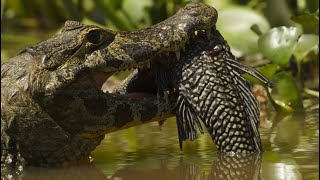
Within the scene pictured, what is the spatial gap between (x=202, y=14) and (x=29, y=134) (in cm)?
88

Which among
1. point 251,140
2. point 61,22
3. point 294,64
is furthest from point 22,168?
point 61,22

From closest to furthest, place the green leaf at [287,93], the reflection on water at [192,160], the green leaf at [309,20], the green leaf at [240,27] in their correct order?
the reflection on water at [192,160]
the green leaf at [287,93]
the green leaf at [309,20]
the green leaf at [240,27]

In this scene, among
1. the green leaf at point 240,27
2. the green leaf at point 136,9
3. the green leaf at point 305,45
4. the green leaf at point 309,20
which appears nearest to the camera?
the green leaf at point 309,20

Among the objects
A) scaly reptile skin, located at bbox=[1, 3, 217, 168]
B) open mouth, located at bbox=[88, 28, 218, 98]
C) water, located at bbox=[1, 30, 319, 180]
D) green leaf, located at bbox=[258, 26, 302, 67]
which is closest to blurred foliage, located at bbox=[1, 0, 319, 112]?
green leaf, located at bbox=[258, 26, 302, 67]

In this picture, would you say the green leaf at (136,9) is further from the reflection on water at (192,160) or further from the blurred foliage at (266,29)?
the reflection on water at (192,160)

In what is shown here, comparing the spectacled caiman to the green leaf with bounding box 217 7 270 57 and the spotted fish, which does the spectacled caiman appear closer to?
the spotted fish

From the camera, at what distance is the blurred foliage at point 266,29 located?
5.48 metres

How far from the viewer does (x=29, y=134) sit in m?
4.32

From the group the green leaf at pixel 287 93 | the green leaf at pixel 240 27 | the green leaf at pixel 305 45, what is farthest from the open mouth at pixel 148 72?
the green leaf at pixel 240 27

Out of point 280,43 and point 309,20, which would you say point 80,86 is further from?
point 309,20

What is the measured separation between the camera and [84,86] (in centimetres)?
423

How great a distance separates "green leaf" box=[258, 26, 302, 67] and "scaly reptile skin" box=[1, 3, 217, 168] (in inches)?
49.0

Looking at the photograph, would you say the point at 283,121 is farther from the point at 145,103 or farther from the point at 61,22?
the point at 61,22

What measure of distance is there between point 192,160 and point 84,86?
0.58 meters
